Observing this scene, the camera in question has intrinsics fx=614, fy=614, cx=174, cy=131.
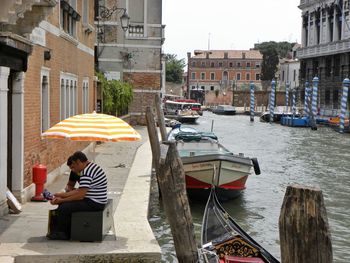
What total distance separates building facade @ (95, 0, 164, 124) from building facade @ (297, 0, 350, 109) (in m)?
22.5

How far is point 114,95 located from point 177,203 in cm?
1884

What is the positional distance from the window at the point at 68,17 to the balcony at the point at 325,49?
39497 mm

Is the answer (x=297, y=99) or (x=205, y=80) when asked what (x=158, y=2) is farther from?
(x=205, y=80)

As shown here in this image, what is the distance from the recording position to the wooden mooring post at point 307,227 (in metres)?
3.80

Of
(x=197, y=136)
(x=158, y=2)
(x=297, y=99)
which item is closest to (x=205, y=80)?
(x=297, y=99)

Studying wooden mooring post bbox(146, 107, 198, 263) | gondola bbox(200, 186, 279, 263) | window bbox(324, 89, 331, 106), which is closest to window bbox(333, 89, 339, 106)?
window bbox(324, 89, 331, 106)

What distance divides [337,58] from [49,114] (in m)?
44.9

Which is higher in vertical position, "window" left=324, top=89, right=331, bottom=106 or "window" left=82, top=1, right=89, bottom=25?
"window" left=82, top=1, right=89, bottom=25

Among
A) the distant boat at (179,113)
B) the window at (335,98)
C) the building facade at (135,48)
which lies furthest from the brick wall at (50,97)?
the window at (335,98)

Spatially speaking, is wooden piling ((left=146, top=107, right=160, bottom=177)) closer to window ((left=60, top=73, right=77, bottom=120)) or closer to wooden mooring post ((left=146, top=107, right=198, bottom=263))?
window ((left=60, top=73, right=77, bottom=120))

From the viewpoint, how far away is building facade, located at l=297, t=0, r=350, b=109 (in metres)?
50.9

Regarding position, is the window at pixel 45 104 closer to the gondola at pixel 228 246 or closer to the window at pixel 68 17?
the window at pixel 68 17

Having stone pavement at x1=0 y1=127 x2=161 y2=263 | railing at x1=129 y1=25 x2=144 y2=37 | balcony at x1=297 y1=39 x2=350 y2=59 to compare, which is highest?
balcony at x1=297 y1=39 x2=350 y2=59

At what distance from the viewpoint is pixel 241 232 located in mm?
7668
